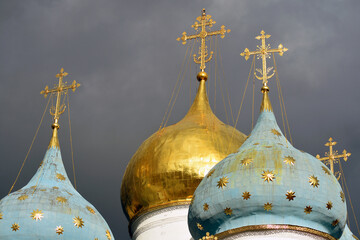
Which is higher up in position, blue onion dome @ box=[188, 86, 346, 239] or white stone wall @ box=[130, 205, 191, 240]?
white stone wall @ box=[130, 205, 191, 240]

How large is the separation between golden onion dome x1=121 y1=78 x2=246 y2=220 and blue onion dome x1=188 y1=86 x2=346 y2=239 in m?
2.94

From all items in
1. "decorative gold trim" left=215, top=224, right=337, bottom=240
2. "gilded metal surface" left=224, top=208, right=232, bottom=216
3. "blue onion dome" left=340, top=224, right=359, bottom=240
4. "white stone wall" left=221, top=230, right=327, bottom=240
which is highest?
"blue onion dome" left=340, top=224, right=359, bottom=240

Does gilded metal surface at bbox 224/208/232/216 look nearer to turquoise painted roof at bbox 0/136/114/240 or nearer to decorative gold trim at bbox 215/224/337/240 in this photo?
decorative gold trim at bbox 215/224/337/240

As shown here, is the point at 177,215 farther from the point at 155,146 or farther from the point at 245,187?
the point at 245,187

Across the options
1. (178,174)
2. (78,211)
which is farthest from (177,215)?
(78,211)

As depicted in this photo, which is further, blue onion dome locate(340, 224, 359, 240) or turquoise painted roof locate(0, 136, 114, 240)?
blue onion dome locate(340, 224, 359, 240)

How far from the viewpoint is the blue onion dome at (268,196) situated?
17031 mm

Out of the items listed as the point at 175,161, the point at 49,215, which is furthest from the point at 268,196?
the point at 49,215

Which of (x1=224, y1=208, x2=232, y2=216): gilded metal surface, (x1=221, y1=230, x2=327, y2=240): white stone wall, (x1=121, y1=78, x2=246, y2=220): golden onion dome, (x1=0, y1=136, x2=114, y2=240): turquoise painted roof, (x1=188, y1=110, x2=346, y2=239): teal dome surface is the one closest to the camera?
(x1=221, y1=230, x2=327, y2=240): white stone wall

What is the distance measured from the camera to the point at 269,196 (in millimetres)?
17031

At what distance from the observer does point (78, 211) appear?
790 inches

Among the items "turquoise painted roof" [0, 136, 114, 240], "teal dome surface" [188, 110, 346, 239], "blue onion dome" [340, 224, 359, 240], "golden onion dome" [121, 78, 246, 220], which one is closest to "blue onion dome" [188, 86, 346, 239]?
"teal dome surface" [188, 110, 346, 239]

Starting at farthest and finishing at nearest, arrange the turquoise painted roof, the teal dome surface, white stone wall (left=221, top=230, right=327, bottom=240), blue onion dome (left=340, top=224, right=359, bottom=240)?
1. blue onion dome (left=340, top=224, right=359, bottom=240)
2. the turquoise painted roof
3. the teal dome surface
4. white stone wall (left=221, top=230, right=327, bottom=240)

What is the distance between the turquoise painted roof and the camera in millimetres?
19484
